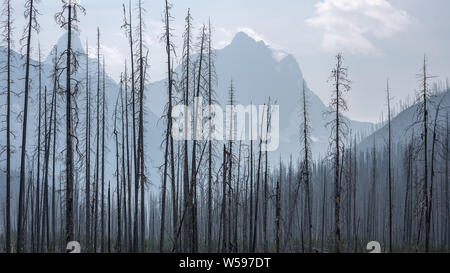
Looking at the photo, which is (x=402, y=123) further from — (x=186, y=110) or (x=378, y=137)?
(x=186, y=110)

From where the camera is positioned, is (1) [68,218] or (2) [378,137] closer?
(1) [68,218]

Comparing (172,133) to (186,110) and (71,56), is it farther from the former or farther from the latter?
(71,56)
